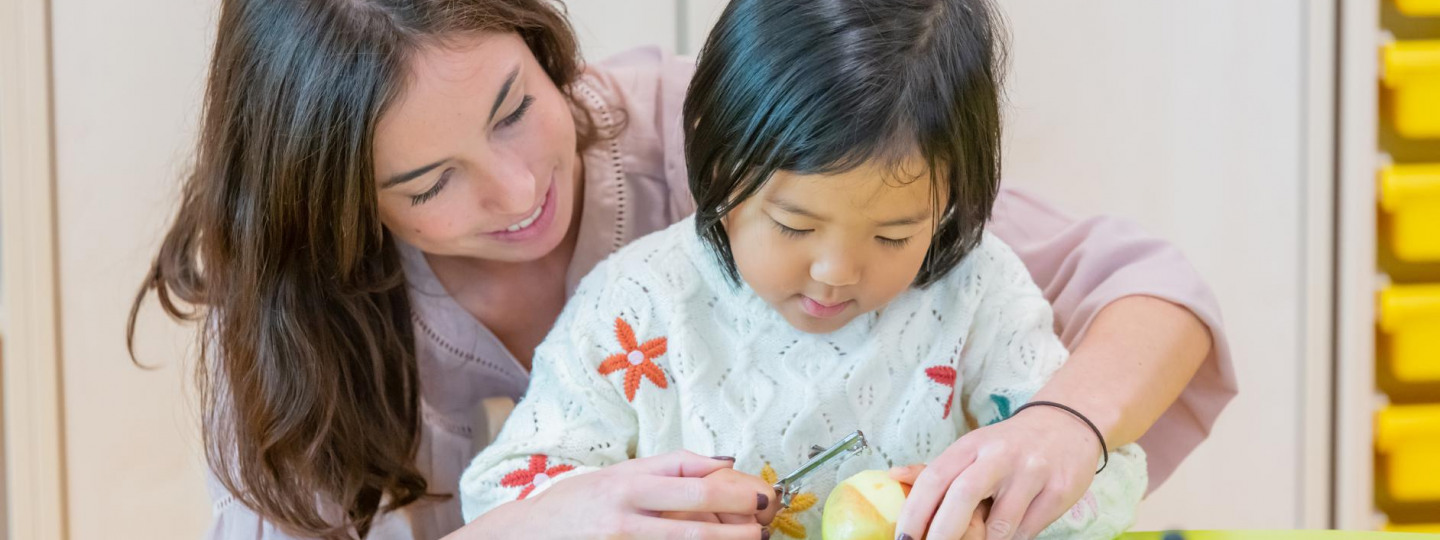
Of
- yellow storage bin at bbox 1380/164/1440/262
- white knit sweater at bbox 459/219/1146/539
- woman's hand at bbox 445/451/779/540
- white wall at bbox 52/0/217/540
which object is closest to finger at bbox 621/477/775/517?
woman's hand at bbox 445/451/779/540

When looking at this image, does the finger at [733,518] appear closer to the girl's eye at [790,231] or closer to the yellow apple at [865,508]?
the yellow apple at [865,508]

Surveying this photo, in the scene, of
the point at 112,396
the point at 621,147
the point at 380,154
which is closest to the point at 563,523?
the point at 380,154

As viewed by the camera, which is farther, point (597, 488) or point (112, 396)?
point (112, 396)

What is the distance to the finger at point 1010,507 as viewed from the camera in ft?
2.51

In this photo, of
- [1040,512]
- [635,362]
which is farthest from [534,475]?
[1040,512]

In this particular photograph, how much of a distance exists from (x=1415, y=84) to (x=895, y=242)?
99 centimetres

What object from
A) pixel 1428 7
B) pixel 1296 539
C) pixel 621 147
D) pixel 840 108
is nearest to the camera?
pixel 840 108

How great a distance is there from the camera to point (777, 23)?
76cm

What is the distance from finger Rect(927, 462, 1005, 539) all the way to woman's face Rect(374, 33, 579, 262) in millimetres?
373

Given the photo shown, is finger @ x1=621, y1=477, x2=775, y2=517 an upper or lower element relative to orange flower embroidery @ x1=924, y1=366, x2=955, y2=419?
lower

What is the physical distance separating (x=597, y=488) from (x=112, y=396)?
978 millimetres

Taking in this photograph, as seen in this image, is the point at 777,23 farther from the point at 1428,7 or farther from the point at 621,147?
the point at 1428,7

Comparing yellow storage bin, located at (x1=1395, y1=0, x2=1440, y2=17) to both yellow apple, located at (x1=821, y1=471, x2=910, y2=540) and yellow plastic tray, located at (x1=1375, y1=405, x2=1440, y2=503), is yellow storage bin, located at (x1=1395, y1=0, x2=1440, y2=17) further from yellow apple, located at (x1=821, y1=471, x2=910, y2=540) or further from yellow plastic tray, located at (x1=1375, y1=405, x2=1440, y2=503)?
yellow apple, located at (x1=821, y1=471, x2=910, y2=540)

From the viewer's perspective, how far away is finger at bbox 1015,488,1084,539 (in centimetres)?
78
